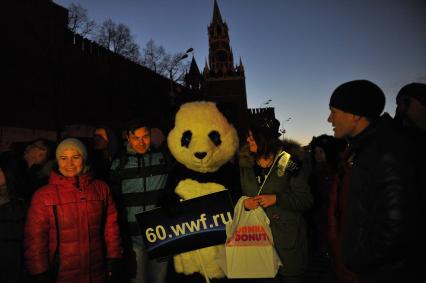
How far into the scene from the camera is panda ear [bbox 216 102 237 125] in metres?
3.40

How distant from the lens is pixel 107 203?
3.10 metres

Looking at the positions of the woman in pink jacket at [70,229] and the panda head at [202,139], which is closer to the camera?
the woman in pink jacket at [70,229]

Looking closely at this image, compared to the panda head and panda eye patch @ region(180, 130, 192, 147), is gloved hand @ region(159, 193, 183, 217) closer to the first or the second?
the panda head

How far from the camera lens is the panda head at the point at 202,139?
3195 millimetres

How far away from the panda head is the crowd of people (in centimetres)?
25

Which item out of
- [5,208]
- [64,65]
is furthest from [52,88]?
[5,208]

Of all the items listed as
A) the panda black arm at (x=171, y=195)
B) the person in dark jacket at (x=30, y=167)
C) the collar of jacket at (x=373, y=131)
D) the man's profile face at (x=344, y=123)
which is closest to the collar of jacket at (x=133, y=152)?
the panda black arm at (x=171, y=195)

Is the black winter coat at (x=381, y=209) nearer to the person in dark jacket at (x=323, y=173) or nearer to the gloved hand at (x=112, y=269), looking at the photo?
the gloved hand at (x=112, y=269)

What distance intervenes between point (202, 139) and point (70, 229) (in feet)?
4.46

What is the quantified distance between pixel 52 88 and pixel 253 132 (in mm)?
18748

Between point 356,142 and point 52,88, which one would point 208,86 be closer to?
point 52,88

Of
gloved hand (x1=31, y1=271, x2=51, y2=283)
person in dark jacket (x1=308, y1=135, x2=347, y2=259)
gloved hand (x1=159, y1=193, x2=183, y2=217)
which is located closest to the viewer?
gloved hand (x1=31, y1=271, x2=51, y2=283)

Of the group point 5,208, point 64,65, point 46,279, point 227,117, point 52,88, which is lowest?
point 46,279

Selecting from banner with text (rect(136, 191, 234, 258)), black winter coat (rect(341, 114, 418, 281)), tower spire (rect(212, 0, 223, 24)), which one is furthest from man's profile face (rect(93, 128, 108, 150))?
tower spire (rect(212, 0, 223, 24))
